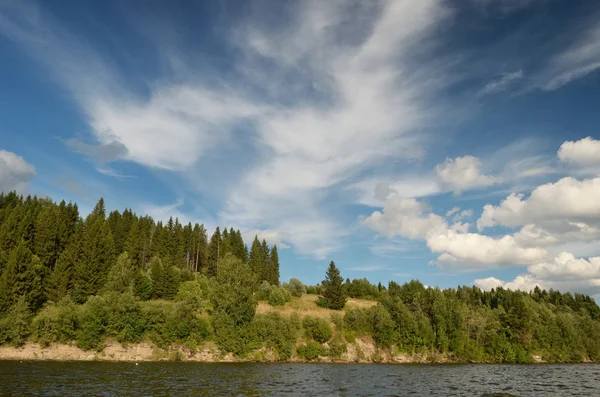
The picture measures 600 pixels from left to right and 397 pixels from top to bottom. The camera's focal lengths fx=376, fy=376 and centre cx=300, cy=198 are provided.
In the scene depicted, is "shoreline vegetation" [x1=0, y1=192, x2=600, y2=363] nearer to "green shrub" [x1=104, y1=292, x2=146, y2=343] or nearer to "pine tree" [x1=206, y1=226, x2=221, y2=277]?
"green shrub" [x1=104, y1=292, x2=146, y2=343]

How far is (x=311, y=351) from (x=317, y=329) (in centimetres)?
596

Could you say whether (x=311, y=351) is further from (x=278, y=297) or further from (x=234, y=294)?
(x=278, y=297)

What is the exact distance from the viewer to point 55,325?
80500 mm

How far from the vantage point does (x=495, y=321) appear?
12631cm

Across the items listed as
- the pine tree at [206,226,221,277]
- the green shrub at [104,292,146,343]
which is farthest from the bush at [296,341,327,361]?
the pine tree at [206,226,221,277]

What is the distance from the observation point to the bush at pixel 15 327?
76.3 m

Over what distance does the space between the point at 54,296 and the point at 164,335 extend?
32.5 metres

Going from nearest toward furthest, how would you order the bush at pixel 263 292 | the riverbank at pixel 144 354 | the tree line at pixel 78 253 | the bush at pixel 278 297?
the riverbank at pixel 144 354 → the tree line at pixel 78 253 → the bush at pixel 278 297 → the bush at pixel 263 292

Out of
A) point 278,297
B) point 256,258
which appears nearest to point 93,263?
point 278,297

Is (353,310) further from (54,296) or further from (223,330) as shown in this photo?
(54,296)

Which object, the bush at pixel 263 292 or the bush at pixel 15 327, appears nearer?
the bush at pixel 15 327

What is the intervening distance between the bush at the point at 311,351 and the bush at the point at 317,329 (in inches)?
97.5

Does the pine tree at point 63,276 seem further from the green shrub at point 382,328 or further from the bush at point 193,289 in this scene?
the green shrub at point 382,328

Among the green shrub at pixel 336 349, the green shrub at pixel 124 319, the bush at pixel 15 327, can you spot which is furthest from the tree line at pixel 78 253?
the green shrub at pixel 336 349
